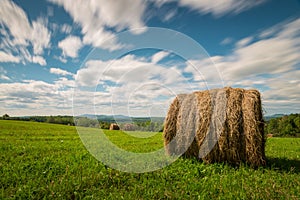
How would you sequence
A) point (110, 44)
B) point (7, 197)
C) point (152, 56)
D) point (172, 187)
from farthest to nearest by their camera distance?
point (152, 56), point (110, 44), point (172, 187), point (7, 197)

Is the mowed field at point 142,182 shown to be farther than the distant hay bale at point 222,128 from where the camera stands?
No

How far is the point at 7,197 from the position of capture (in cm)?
396

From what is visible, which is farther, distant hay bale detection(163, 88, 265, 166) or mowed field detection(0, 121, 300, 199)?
distant hay bale detection(163, 88, 265, 166)

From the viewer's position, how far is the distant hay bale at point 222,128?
6.48 m

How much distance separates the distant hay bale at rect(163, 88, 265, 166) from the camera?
6477mm

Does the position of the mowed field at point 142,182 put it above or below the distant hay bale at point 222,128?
below

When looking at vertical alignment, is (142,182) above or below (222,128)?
below

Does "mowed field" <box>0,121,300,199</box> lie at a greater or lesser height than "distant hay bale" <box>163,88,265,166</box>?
lesser

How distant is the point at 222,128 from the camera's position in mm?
6551

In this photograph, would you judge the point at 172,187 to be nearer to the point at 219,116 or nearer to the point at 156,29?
the point at 219,116

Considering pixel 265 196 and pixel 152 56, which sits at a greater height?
pixel 152 56

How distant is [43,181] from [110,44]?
4872 millimetres

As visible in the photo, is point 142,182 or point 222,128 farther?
point 222,128

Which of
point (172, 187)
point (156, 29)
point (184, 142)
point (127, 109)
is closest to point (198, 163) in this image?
point (184, 142)
